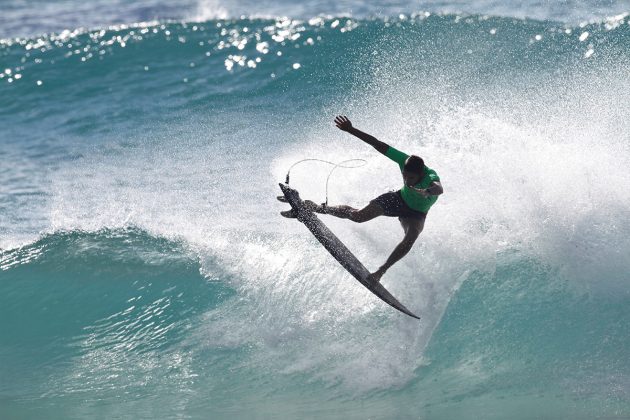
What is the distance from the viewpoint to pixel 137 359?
7820 millimetres

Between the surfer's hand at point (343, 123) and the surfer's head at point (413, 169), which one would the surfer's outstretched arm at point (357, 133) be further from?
the surfer's head at point (413, 169)

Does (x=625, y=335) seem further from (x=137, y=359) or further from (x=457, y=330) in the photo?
(x=137, y=359)

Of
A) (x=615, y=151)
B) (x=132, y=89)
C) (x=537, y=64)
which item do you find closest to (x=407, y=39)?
(x=537, y=64)

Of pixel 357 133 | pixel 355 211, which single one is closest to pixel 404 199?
pixel 355 211

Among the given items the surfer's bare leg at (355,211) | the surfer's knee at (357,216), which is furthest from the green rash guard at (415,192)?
the surfer's knee at (357,216)

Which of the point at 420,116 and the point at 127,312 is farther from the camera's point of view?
the point at 420,116

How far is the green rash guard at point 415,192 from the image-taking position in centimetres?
628

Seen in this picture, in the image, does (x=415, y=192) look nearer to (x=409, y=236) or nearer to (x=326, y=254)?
(x=409, y=236)

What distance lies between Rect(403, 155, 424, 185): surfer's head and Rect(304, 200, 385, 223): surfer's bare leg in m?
0.59

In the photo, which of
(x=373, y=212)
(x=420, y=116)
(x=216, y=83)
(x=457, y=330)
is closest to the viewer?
(x=373, y=212)

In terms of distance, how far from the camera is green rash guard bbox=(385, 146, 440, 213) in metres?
6.28

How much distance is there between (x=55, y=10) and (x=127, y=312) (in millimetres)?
15205

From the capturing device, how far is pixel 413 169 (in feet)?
20.3

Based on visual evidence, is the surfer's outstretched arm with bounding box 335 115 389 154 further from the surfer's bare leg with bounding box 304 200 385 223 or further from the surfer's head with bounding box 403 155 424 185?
the surfer's bare leg with bounding box 304 200 385 223
